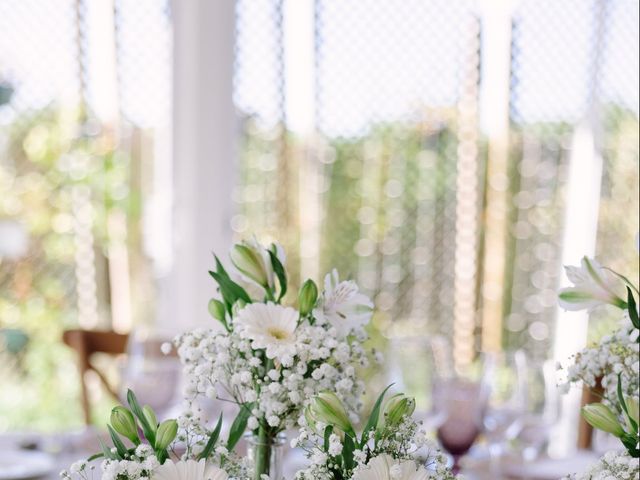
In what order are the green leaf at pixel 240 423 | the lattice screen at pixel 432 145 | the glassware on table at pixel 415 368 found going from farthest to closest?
the lattice screen at pixel 432 145, the glassware on table at pixel 415 368, the green leaf at pixel 240 423

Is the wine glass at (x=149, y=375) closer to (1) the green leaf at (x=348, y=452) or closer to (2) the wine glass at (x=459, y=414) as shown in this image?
(2) the wine glass at (x=459, y=414)

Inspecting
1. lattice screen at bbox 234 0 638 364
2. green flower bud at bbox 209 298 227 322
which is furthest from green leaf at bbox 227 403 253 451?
lattice screen at bbox 234 0 638 364

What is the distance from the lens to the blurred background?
163 inches

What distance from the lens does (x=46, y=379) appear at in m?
4.34

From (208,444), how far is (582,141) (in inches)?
133

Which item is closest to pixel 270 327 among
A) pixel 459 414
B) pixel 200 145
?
pixel 459 414

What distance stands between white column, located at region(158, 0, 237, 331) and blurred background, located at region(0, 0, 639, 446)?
21cm

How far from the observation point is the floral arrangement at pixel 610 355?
1018mm

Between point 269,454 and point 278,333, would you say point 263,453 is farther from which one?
point 278,333

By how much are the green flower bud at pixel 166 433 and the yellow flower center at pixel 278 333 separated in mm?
170

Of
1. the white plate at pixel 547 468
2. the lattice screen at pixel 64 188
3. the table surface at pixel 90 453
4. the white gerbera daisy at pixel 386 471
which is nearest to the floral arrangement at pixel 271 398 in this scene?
the white gerbera daisy at pixel 386 471

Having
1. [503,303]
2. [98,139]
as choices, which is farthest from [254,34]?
[503,303]

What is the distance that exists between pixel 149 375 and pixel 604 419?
1.15m

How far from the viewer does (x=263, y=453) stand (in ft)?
3.77
